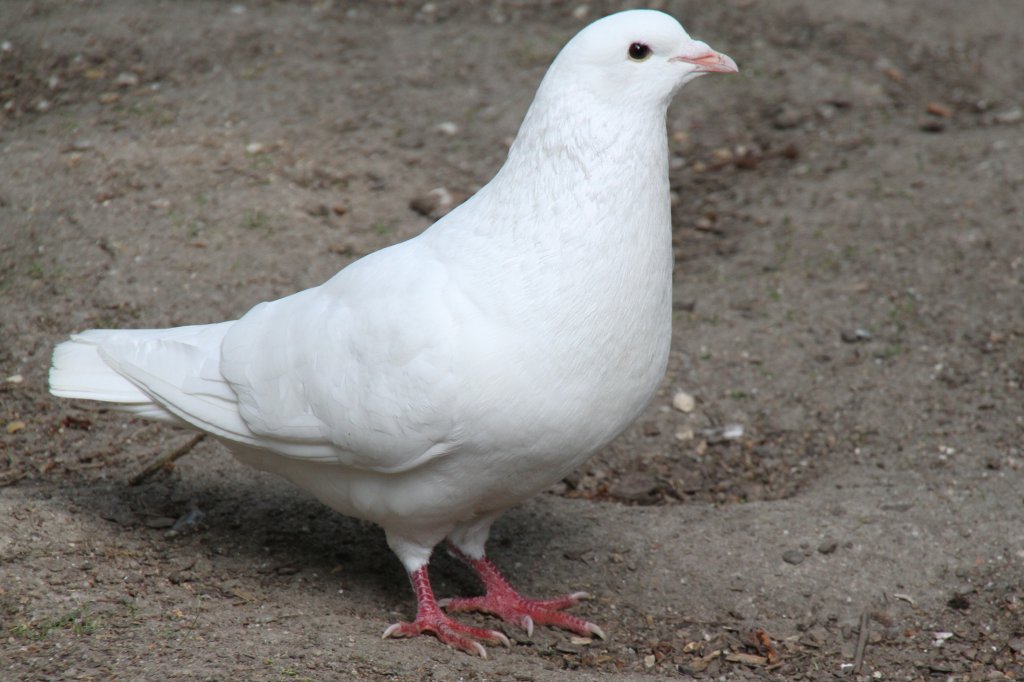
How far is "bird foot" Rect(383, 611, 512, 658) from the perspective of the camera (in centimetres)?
344

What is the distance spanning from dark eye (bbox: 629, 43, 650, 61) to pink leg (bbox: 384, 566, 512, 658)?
176 cm

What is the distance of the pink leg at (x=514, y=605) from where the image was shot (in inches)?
144

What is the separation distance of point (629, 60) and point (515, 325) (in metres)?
0.79

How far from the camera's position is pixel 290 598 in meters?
3.61

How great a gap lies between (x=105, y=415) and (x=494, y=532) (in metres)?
1.76

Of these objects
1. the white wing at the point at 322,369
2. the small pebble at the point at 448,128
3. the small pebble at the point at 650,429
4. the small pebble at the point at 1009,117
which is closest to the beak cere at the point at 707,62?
the white wing at the point at 322,369

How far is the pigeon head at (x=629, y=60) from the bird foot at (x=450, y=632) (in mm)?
1707

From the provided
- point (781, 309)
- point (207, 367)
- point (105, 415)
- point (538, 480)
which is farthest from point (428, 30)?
point (538, 480)

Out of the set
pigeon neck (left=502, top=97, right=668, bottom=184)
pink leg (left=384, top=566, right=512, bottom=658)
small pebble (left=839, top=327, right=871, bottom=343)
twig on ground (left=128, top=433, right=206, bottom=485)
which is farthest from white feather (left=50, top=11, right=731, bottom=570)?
small pebble (left=839, top=327, right=871, bottom=343)

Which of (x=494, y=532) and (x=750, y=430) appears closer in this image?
(x=494, y=532)

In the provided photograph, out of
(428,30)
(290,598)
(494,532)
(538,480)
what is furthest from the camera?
(428,30)

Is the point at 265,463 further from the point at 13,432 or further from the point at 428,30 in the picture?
the point at 428,30

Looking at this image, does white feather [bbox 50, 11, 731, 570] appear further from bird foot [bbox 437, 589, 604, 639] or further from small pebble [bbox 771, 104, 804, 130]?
small pebble [bbox 771, 104, 804, 130]

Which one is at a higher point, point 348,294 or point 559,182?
point 559,182
